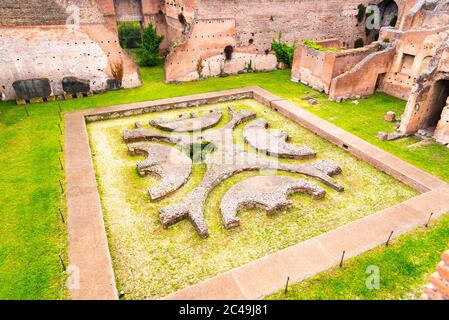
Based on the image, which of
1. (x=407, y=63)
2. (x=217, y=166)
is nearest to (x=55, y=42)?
(x=217, y=166)

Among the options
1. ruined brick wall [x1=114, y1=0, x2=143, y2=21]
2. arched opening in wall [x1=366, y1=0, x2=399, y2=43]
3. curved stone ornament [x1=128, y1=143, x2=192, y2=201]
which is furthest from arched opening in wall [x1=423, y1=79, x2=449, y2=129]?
ruined brick wall [x1=114, y1=0, x2=143, y2=21]

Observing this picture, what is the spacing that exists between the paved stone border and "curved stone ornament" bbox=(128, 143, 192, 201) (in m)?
1.77

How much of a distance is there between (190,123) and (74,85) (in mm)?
7762

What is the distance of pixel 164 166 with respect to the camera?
11.8m

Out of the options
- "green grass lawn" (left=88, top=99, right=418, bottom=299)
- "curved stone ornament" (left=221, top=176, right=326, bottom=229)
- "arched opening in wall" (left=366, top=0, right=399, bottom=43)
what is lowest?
"green grass lawn" (left=88, top=99, right=418, bottom=299)

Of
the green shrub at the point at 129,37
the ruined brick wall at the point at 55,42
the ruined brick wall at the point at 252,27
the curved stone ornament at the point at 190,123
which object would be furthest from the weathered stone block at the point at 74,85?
the green shrub at the point at 129,37

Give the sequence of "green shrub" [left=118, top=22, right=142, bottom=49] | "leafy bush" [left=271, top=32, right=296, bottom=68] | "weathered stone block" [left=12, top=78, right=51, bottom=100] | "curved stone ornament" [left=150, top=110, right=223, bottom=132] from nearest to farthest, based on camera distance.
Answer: "curved stone ornament" [left=150, top=110, right=223, bottom=132]
"weathered stone block" [left=12, top=78, right=51, bottom=100]
"leafy bush" [left=271, top=32, right=296, bottom=68]
"green shrub" [left=118, top=22, right=142, bottom=49]

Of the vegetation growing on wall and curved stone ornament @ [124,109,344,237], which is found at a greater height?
the vegetation growing on wall

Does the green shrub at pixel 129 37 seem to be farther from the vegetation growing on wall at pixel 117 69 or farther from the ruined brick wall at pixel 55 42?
the vegetation growing on wall at pixel 117 69

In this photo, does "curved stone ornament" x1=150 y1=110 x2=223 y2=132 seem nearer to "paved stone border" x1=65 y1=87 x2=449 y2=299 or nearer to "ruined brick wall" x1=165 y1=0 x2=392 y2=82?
"paved stone border" x1=65 y1=87 x2=449 y2=299

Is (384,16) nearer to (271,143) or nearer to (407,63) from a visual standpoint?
(407,63)

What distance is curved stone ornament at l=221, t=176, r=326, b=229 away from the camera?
31.5 feet

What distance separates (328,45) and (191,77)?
9.84 metres

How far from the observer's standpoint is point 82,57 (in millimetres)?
17734
